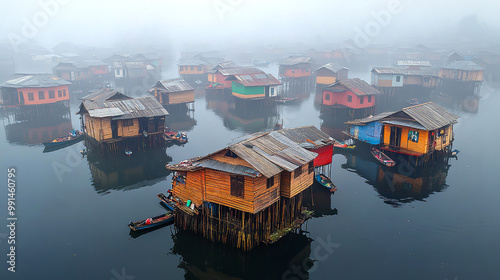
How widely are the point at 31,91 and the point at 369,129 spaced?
58.5 m

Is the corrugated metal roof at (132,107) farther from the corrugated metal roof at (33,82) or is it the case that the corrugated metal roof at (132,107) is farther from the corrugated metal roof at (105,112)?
the corrugated metal roof at (33,82)

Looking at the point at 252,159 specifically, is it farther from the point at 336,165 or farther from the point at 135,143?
the point at 135,143

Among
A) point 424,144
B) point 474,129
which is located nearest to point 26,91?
point 424,144

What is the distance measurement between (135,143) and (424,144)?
35.7m

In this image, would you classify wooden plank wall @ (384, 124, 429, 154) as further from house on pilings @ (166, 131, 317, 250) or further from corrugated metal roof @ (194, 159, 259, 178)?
corrugated metal roof @ (194, 159, 259, 178)

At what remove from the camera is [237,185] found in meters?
24.4

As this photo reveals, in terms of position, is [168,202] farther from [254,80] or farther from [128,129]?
[254,80]

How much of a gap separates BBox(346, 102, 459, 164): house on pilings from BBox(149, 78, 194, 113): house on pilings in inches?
1471

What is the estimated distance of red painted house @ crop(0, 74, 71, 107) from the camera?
210ft

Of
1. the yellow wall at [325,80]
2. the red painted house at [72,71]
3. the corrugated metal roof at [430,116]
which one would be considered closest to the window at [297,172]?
the corrugated metal roof at [430,116]

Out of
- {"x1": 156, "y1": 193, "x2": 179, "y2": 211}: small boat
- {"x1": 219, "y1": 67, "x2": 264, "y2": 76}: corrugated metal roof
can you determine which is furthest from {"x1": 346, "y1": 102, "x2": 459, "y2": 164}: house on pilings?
{"x1": 219, "y1": 67, "x2": 264, "y2": 76}: corrugated metal roof

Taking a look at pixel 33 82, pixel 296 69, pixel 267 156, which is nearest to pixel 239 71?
pixel 296 69

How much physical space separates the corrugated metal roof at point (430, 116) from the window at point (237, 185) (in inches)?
987

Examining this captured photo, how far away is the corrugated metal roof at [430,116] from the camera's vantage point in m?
40.2
